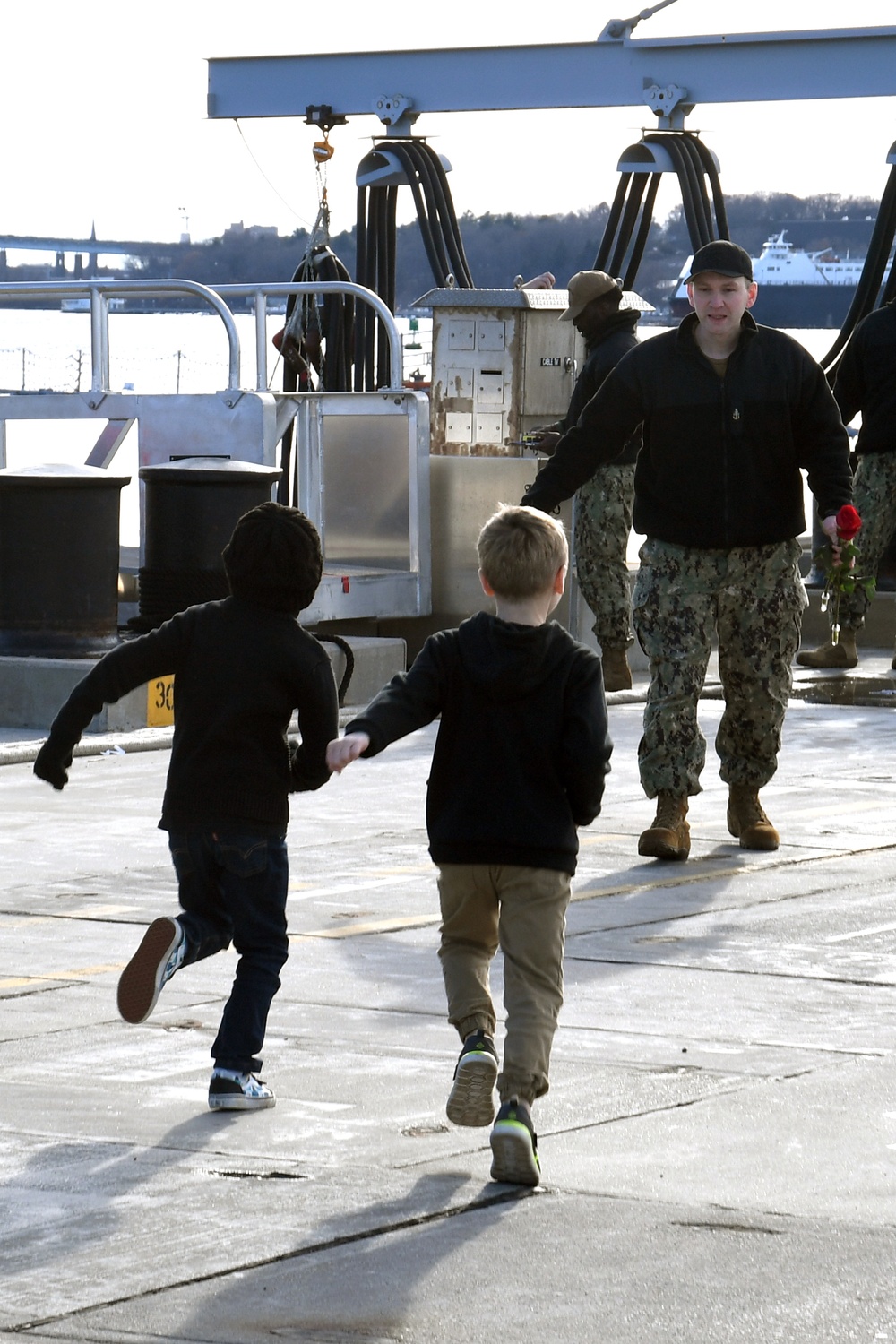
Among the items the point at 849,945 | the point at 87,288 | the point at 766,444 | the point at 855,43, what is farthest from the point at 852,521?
the point at 855,43

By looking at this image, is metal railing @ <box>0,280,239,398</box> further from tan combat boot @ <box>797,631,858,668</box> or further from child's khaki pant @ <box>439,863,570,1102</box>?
child's khaki pant @ <box>439,863,570,1102</box>

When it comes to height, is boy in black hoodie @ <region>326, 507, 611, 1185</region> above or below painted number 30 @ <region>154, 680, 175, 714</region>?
above

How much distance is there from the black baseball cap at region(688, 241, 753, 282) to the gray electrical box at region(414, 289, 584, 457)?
714cm

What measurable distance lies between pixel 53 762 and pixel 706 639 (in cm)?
346

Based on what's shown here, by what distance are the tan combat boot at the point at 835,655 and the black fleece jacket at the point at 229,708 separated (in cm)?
919

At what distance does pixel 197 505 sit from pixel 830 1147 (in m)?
8.03

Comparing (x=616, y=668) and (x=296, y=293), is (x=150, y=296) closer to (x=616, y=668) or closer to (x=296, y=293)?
(x=296, y=293)

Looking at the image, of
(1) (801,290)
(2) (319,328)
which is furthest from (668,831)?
(1) (801,290)

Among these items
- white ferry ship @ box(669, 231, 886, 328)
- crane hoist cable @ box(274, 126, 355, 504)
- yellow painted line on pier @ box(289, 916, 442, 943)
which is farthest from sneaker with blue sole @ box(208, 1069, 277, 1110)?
white ferry ship @ box(669, 231, 886, 328)

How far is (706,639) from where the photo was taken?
8.30m

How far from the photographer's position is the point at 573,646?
4.87 meters

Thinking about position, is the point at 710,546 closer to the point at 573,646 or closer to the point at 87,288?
the point at 573,646

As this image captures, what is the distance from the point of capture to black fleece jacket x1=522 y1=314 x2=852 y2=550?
809 cm

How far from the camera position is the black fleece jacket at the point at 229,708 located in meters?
5.28
